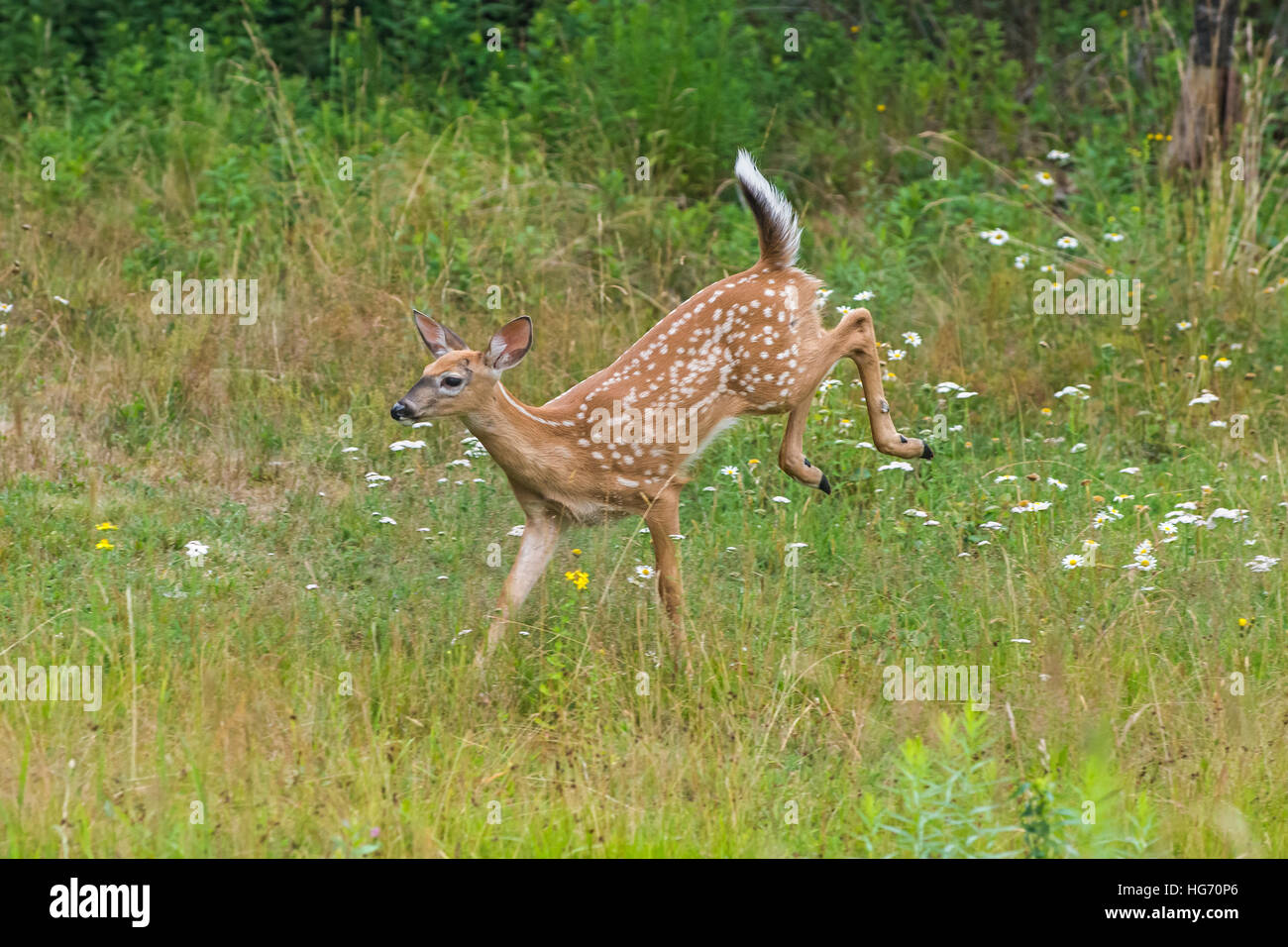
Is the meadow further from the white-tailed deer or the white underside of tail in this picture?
the white underside of tail

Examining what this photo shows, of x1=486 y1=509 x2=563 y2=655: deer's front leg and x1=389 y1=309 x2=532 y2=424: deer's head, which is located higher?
x1=389 y1=309 x2=532 y2=424: deer's head

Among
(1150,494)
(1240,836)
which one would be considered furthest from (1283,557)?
(1240,836)

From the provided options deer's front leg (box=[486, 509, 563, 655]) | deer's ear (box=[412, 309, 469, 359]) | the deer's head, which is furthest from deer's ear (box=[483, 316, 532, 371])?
deer's front leg (box=[486, 509, 563, 655])

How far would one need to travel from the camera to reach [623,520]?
6.78 m

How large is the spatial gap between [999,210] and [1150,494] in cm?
310

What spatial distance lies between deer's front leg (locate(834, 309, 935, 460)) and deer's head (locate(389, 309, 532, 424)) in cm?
131

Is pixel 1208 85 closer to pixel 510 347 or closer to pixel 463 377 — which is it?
pixel 510 347

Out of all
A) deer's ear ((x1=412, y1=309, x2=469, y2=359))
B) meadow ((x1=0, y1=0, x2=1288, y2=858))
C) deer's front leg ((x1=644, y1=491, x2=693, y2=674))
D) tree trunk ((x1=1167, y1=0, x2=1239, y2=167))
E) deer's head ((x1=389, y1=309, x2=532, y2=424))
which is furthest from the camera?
tree trunk ((x1=1167, y1=0, x2=1239, y2=167))

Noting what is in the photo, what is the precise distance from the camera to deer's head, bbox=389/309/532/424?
17.6ft

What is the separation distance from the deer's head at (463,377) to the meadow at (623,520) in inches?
28.1

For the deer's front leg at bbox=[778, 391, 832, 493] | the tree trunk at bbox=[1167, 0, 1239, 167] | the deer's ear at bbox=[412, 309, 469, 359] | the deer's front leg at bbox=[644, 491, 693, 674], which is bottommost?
the deer's front leg at bbox=[644, 491, 693, 674]

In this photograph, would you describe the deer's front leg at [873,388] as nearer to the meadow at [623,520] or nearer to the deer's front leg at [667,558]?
the meadow at [623,520]

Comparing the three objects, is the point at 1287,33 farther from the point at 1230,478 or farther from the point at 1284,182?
the point at 1230,478

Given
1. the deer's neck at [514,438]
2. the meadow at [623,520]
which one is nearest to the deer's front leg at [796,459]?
the meadow at [623,520]
